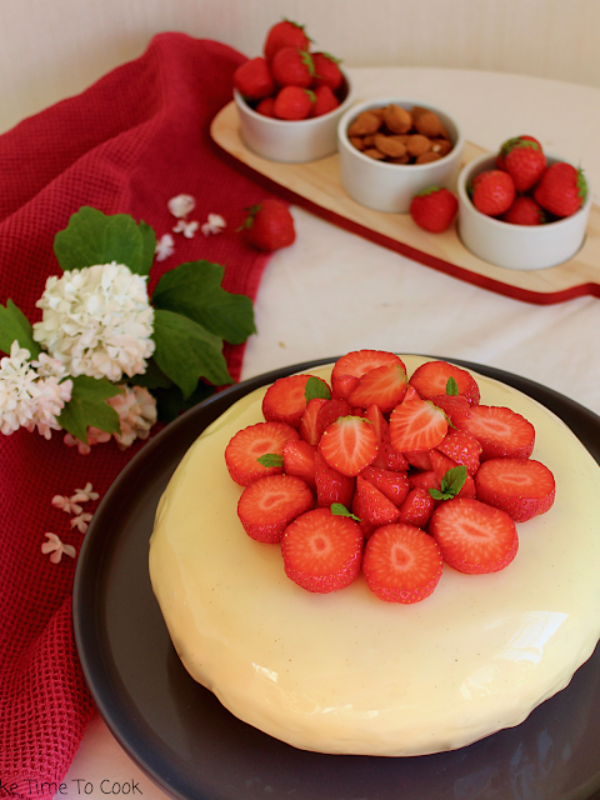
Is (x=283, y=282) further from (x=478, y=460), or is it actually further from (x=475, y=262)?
(x=478, y=460)

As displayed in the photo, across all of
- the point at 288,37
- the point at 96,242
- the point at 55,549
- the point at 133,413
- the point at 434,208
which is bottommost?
the point at 55,549

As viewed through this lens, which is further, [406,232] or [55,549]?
Result: [406,232]

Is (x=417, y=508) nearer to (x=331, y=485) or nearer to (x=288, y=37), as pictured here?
(x=331, y=485)

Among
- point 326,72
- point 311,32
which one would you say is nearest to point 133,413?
point 326,72

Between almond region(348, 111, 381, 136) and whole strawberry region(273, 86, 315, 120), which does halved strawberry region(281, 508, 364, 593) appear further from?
whole strawberry region(273, 86, 315, 120)

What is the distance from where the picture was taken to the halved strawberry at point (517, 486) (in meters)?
0.80

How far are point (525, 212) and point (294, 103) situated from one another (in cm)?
57

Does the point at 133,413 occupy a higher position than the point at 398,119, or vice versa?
the point at 398,119

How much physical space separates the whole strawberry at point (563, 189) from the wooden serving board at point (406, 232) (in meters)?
0.11

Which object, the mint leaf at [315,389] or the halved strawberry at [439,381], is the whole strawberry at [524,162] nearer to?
the halved strawberry at [439,381]

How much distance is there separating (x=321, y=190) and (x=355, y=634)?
3.67 feet

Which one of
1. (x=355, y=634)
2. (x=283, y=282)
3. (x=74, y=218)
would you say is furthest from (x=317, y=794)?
(x=283, y=282)

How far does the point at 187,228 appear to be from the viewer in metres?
1.58

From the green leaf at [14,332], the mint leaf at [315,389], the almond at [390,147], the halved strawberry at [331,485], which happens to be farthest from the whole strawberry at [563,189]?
the green leaf at [14,332]
